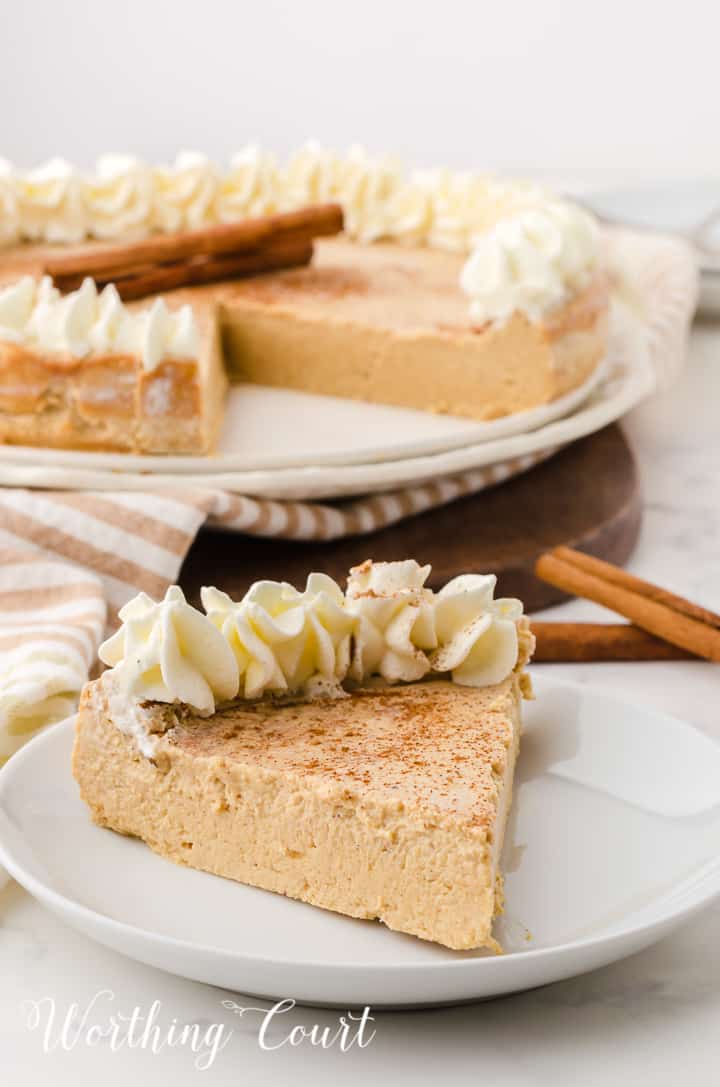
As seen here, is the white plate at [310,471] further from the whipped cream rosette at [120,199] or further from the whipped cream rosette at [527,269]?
the whipped cream rosette at [120,199]

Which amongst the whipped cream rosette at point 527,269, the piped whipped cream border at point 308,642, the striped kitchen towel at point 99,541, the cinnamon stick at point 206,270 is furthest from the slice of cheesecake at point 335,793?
the cinnamon stick at point 206,270

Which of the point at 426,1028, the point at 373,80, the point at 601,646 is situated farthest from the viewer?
the point at 373,80

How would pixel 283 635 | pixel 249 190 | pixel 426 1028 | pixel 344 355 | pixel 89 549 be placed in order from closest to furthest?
pixel 426 1028
pixel 283 635
pixel 89 549
pixel 344 355
pixel 249 190

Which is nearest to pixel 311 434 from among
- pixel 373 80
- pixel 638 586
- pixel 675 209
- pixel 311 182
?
pixel 638 586

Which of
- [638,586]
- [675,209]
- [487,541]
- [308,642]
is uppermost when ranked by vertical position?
[308,642]

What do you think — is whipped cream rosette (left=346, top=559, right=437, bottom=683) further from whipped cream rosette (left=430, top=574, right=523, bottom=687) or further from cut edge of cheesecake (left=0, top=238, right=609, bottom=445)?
cut edge of cheesecake (left=0, top=238, right=609, bottom=445)

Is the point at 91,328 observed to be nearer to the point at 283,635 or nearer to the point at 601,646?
the point at 601,646

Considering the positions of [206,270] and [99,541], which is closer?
[99,541]

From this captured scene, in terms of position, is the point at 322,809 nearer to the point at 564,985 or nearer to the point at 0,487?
the point at 564,985
